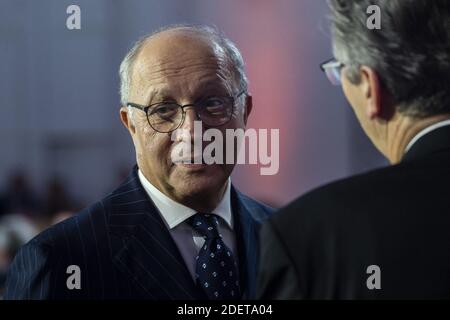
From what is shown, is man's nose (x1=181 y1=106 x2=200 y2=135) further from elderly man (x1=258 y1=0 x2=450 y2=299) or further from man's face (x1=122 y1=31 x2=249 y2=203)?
elderly man (x1=258 y1=0 x2=450 y2=299)

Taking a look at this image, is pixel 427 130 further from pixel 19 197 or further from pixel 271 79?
pixel 19 197

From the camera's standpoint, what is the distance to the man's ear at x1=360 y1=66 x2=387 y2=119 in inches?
60.0

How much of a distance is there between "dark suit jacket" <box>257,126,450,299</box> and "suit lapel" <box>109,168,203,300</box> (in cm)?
66

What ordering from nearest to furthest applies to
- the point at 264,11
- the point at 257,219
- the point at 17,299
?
the point at 17,299 → the point at 257,219 → the point at 264,11

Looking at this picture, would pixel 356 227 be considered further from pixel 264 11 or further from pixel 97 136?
pixel 97 136

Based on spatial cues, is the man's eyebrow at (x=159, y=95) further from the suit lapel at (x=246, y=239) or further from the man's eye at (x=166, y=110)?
the suit lapel at (x=246, y=239)

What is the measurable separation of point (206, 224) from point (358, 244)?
838 millimetres

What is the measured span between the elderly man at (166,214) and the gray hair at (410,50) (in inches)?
30.0

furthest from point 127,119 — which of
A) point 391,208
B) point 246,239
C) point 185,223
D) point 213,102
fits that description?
point 391,208

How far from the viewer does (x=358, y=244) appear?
1.38 meters

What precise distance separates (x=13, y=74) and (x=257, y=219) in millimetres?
4064

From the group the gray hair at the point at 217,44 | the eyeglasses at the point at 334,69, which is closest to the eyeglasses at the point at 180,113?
the gray hair at the point at 217,44
